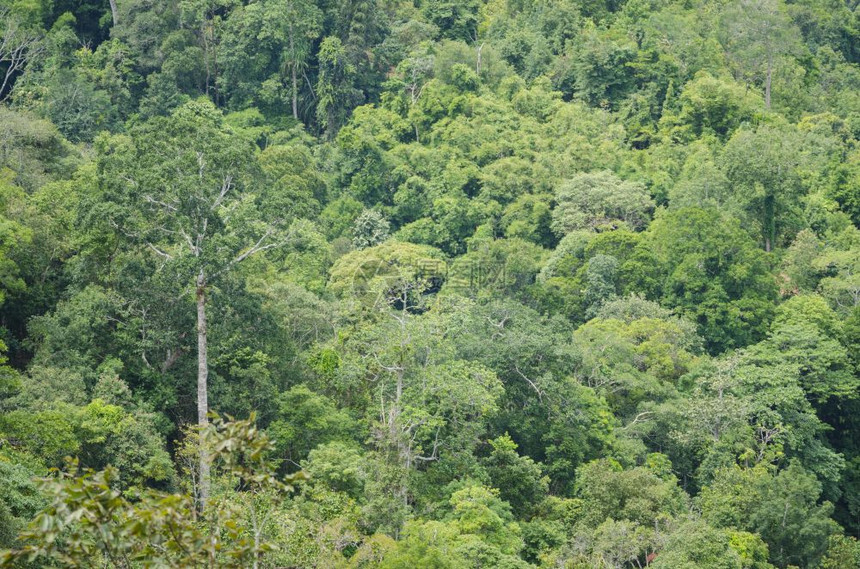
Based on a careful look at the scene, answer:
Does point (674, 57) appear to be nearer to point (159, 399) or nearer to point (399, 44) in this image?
point (399, 44)

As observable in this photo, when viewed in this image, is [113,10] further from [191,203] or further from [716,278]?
[191,203]

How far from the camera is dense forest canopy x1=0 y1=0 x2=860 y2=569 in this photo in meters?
20.8

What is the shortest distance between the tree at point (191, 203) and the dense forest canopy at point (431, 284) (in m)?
0.08

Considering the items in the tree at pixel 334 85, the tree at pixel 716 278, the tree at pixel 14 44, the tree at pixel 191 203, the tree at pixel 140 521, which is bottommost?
the tree at pixel 716 278

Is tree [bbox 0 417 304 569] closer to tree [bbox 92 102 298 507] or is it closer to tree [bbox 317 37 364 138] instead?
tree [bbox 92 102 298 507]

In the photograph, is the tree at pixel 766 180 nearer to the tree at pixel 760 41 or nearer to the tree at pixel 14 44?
the tree at pixel 760 41

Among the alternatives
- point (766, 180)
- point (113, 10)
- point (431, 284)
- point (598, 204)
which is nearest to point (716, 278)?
point (766, 180)

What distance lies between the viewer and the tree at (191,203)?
22.2m

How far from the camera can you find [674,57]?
50.2 meters

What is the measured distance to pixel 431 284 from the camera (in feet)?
123

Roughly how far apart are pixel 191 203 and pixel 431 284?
1590 centimetres

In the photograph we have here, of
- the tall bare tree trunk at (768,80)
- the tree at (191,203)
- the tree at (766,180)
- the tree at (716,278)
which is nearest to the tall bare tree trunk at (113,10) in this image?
the tree at (716,278)

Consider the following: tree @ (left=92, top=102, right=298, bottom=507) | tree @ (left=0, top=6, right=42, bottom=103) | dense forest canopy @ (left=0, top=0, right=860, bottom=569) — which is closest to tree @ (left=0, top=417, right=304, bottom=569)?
dense forest canopy @ (left=0, top=0, right=860, bottom=569)

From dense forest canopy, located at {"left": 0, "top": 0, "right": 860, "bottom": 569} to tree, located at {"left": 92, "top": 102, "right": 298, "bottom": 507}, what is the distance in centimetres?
8
